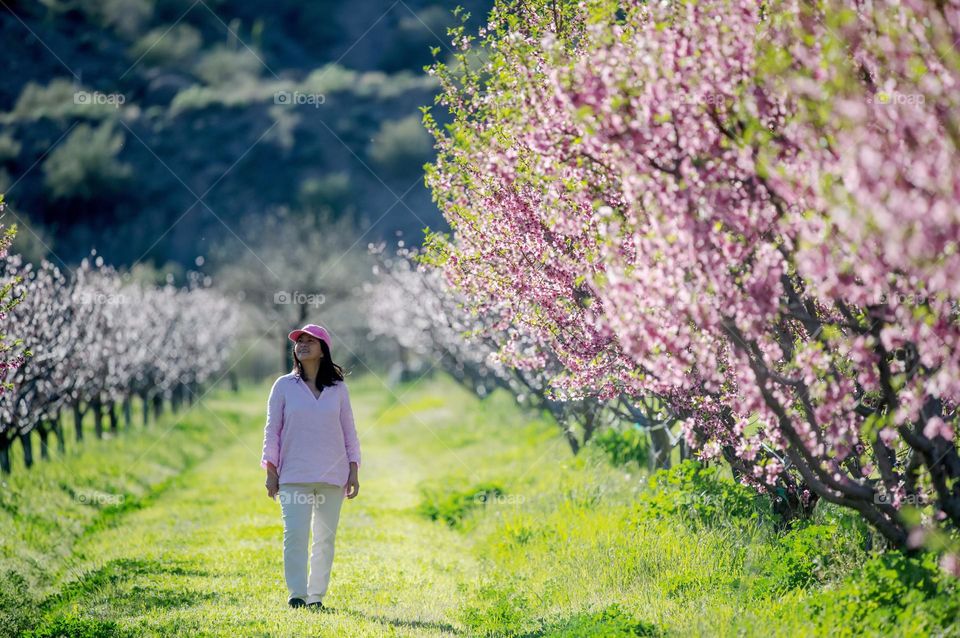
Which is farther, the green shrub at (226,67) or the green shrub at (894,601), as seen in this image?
the green shrub at (226,67)

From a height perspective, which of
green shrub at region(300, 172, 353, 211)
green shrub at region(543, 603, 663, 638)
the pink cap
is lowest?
green shrub at region(543, 603, 663, 638)

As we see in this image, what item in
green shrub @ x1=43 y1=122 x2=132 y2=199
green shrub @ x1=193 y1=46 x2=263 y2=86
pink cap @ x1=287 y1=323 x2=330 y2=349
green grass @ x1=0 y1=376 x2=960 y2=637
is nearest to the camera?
green grass @ x1=0 y1=376 x2=960 y2=637

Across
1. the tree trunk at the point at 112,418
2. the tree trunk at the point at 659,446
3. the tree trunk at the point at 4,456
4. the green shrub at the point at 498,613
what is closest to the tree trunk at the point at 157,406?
the tree trunk at the point at 112,418

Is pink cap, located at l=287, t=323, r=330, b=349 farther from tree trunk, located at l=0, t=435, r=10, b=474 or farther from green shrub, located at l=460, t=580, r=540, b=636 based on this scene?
tree trunk, located at l=0, t=435, r=10, b=474

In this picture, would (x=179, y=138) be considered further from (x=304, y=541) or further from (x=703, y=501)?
(x=703, y=501)

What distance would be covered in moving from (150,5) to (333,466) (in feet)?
541

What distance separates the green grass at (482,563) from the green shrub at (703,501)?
2 centimetres

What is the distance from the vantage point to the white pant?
9.40 m

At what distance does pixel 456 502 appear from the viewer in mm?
15766

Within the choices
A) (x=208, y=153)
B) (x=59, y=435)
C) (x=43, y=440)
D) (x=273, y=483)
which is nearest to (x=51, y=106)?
(x=208, y=153)

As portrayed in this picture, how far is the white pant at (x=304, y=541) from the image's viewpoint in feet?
30.8

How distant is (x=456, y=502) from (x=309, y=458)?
6.54m

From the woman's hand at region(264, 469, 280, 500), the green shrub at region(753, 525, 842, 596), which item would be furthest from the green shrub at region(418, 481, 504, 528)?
the green shrub at region(753, 525, 842, 596)

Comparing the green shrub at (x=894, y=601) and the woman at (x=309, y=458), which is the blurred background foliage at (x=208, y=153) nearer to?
the woman at (x=309, y=458)
